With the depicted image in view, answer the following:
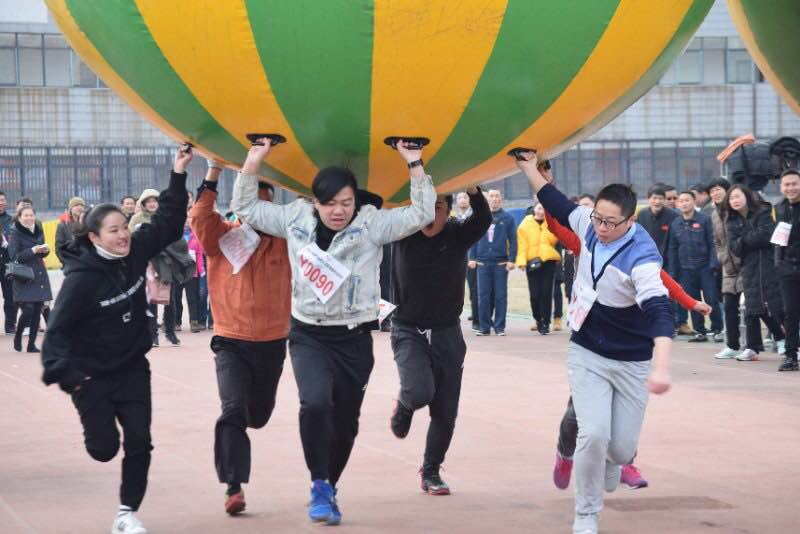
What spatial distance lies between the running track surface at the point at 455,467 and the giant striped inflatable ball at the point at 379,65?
1847mm

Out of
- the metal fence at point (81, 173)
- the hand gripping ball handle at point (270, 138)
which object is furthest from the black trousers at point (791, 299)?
the metal fence at point (81, 173)

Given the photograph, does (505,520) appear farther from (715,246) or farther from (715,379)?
(715,246)

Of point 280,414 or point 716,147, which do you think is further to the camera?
point 716,147

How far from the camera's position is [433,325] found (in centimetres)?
700

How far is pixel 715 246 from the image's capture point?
14.0 metres

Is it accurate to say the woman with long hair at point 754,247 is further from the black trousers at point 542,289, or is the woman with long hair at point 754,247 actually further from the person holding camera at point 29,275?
the person holding camera at point 29,275

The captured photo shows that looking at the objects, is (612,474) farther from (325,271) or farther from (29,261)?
(29,261)

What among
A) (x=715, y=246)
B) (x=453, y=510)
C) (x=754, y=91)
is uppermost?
(x=754, y=91)

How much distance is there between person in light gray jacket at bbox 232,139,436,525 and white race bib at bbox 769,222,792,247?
6.09 metres

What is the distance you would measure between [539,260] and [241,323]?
9997 millimetres

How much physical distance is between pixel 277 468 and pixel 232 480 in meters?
1.27

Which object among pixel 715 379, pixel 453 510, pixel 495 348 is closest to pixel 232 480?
pixel 453 510

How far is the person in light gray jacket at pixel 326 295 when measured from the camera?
19.7ft

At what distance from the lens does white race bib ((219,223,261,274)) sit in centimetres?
650
